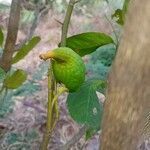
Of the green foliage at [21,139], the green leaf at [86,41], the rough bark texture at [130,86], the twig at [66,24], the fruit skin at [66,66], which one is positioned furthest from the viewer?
the green foliage at [21,139]

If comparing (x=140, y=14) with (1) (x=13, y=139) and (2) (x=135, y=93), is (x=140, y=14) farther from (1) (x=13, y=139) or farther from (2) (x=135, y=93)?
(1) (x=13, y=139)

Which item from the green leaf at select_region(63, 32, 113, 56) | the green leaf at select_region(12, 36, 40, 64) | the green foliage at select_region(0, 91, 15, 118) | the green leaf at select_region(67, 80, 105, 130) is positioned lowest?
the green foliage at select_region(0, 91, 15, 118)

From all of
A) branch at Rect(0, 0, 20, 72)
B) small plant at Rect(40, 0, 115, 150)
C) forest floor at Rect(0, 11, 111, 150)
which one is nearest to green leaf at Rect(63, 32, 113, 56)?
small plant at Rect(40, 0, 115, 150)

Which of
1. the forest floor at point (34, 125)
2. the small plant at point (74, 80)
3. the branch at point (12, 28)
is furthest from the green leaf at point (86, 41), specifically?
the forest floor at point (34, 125)

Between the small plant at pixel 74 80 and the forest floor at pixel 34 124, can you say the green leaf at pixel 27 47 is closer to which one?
the small plant at pixel 74 80

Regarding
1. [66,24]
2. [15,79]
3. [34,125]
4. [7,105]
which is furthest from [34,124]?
[66,24]

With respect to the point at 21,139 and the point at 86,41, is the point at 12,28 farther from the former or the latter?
the point at 21,139

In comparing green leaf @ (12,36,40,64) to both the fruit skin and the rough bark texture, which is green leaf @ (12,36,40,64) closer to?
the fruit skin
